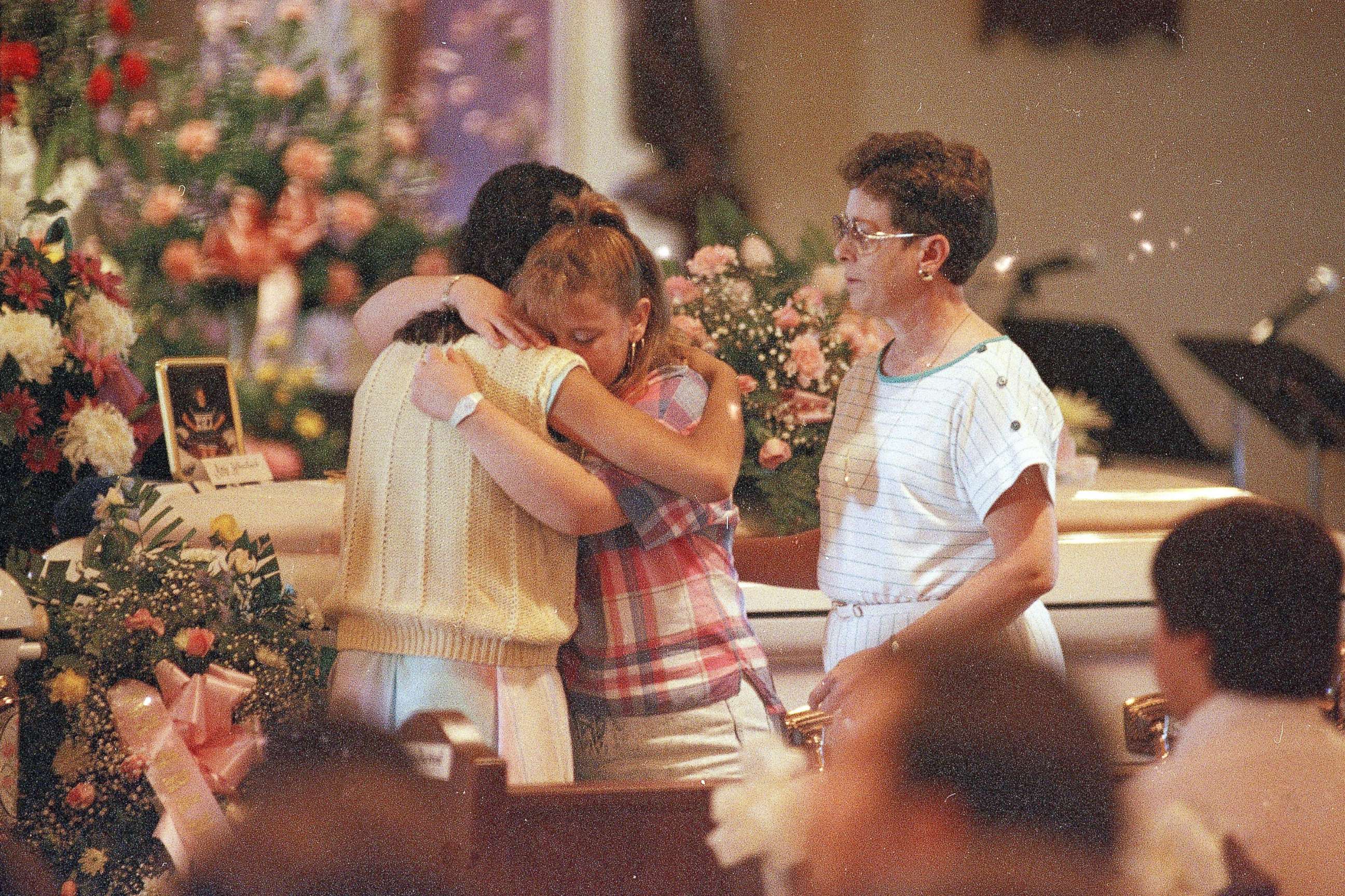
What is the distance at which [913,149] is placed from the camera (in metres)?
1.25

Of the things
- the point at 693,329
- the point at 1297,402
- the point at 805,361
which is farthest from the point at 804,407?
the point at 1297,402

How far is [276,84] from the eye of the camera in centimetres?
186

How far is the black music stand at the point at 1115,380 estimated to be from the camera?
215cm

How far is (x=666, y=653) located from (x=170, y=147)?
3.58ft

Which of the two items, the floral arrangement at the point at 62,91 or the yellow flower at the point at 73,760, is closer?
the yellow flower at the point at 73,760

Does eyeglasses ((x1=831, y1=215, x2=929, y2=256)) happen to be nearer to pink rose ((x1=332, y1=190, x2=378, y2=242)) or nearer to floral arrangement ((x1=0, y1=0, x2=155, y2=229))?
pink rose ((x1=332, y1=190, x2=378, y2=242))

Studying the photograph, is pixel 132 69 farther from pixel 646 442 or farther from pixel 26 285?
pixel 646 442

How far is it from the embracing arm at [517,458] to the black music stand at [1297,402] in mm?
1229

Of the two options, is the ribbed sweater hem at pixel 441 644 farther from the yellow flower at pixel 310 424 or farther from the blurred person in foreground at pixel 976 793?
the yellow flower at pixel 310 424

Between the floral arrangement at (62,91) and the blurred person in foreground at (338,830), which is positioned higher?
the floral arrangement at (62,91)

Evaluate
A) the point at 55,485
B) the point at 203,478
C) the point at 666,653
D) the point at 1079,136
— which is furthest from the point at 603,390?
the point at 1079,136

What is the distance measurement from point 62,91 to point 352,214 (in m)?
0.41

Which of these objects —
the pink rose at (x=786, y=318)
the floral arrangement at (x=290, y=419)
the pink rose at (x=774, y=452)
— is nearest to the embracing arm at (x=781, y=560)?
the pink rose at (x=774, y=452)

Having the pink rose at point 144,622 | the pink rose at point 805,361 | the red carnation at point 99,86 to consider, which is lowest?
the pink rose at point 144,622
